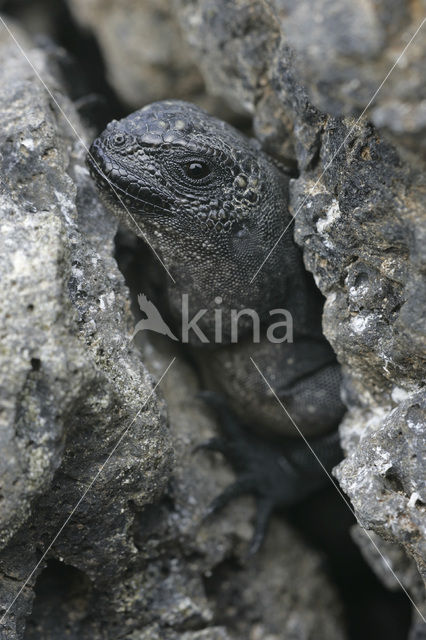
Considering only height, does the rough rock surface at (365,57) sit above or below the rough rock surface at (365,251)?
above

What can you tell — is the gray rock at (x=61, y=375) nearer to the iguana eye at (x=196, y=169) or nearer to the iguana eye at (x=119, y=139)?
the iguana eye at (x=119, y=139)

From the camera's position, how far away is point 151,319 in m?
3.04

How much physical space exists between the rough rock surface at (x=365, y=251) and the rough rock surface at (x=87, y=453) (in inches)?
31.7

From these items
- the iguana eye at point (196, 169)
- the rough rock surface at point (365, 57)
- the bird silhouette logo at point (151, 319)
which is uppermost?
the rough rock surface at point (365, 57)

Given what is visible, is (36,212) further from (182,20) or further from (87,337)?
(182,20)

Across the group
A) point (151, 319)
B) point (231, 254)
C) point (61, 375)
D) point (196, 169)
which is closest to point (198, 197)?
point (196, 169)

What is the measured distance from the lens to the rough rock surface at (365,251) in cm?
174

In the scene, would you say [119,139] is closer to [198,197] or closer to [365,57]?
[198,197]

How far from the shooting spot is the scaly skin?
2.56 metres

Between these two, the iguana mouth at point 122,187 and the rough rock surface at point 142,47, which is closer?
the iguana mouth at point 122,187

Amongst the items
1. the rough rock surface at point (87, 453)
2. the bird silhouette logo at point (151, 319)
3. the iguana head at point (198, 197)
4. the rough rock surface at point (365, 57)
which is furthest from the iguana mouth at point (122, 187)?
the rough rock surface at point (365, 57)

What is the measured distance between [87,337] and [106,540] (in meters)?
0.82

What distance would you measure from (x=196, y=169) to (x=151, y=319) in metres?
0.82

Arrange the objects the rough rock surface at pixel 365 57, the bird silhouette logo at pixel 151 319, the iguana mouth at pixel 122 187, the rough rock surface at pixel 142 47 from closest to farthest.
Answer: the rough rock surface at pixel 365 57 → the iguana mouth at pixel 122 187 → the bird silhouette logo at pixel 151 319 → the rough rock surface at pixel 142 47
